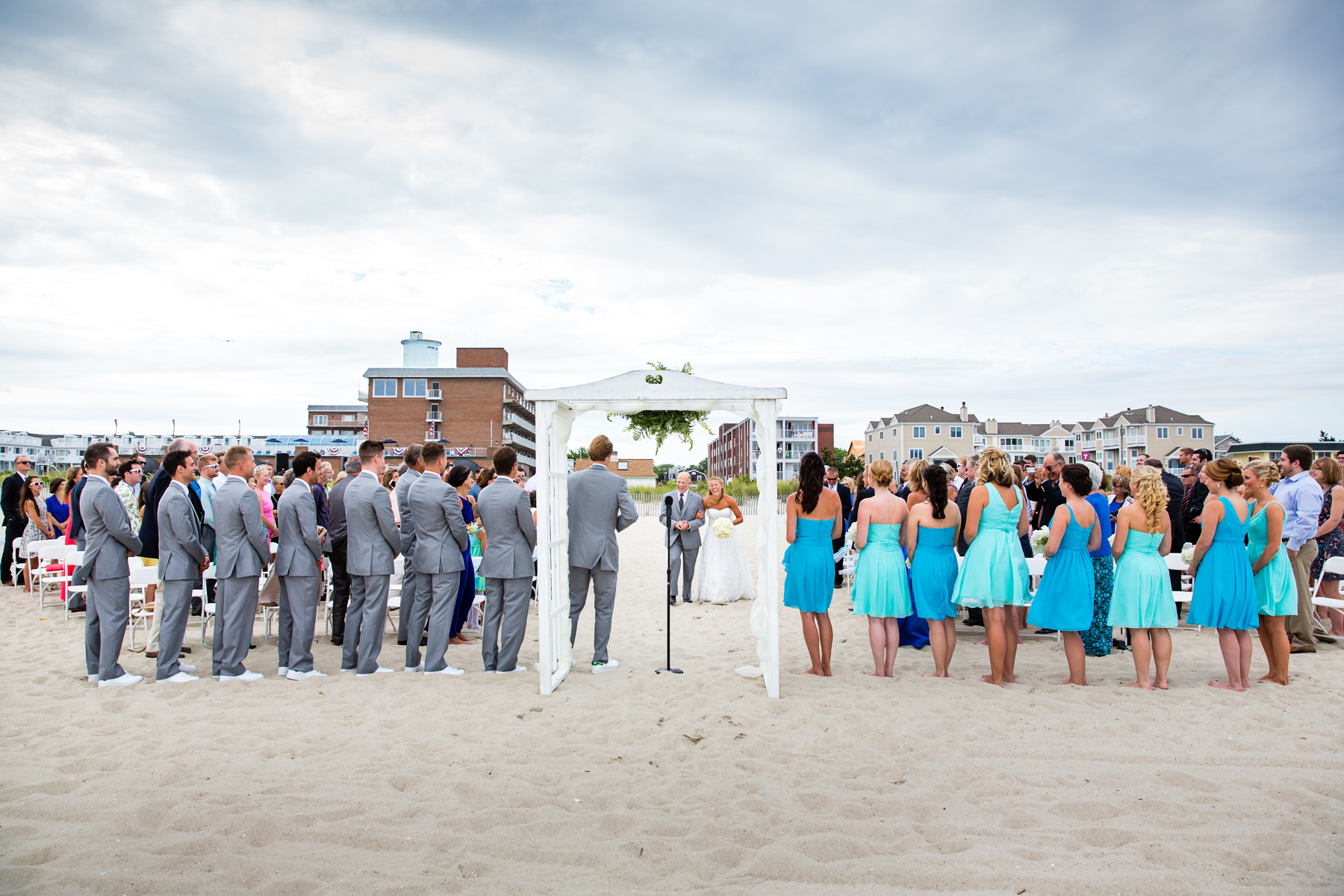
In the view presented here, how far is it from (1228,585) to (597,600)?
526cm

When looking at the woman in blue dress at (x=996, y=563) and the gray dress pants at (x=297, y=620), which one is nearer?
the woman in blue dress at (x=996, y=563)

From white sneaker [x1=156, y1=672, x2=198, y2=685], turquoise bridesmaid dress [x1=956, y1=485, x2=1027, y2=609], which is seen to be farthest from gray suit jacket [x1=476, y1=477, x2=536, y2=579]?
turquoise bridesmaid dress [x1=956, y1=485, x2=1027, y2=609]

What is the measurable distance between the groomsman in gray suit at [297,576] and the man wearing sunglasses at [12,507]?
24.8 feet

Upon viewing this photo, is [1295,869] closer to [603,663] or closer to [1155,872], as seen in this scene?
[1155,872]

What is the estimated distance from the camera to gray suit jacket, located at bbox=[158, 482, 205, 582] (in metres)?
6.20

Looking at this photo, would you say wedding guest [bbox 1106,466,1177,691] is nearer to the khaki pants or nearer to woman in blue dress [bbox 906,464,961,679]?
woman in blue dress [bbox 906,464,961,679]

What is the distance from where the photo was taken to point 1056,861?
339 centimetres

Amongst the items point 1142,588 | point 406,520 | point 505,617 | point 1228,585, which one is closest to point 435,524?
point 406,520

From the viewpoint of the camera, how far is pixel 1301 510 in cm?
752

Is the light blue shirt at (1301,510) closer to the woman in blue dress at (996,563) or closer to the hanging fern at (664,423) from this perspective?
the woman in blue dress at (996,563)

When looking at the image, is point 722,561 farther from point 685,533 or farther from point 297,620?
point 297,620

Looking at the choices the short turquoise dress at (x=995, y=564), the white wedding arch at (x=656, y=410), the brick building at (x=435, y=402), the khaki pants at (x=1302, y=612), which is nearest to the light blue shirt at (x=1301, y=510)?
the khaki pants at (x=1302, y=612)

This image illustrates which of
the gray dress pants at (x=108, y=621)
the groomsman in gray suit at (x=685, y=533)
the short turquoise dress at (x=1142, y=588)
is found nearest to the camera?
the short turquoise dress at (x=1142, y=588)

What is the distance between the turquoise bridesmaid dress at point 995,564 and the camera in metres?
6.04
